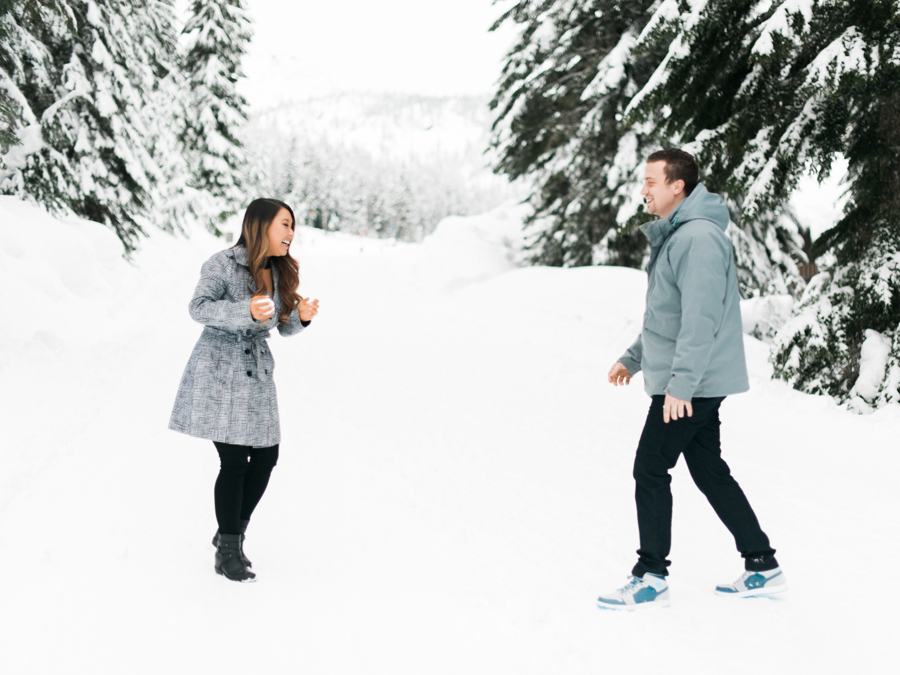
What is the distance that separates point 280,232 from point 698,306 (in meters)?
→ 2.02

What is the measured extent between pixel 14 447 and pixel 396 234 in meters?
81.3

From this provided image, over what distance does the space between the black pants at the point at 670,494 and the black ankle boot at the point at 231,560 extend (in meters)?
1.91

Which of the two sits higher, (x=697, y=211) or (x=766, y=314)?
(x=697, y=211)

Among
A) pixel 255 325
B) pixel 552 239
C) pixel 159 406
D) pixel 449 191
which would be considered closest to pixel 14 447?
pixel 159 406

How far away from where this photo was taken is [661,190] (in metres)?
3.01

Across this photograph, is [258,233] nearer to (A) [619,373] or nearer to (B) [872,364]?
(A) [619,373]

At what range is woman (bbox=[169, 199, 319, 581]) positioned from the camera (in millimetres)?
3131

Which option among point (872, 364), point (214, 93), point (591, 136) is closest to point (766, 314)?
point (872, 364)

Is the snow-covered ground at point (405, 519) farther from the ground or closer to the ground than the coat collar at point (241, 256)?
closer to the ground

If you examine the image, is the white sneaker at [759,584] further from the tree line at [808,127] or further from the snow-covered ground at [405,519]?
the tree line at [808,127]

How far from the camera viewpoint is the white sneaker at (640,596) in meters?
2.97

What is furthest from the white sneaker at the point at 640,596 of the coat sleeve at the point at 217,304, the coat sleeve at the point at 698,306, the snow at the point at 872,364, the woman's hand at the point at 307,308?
the snow at the point at 872,364

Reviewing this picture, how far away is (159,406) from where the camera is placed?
20.7 ft

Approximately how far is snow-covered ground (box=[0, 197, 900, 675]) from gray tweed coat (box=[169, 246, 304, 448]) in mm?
796
